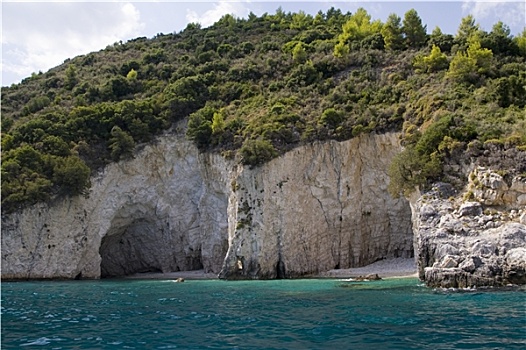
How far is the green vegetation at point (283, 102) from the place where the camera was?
3603 cm

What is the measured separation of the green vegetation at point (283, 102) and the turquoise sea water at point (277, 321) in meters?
13.1

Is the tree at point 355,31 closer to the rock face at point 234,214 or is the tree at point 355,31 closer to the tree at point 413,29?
the tree at point 413,29

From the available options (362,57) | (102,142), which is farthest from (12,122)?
(362,57)

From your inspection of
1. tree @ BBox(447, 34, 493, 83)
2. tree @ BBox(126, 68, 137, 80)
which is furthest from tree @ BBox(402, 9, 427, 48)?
tree @ BBox(126, 68, 137, 80)

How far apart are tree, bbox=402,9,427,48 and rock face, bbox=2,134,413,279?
1935cm

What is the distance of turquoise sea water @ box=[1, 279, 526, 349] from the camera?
40.1 feet

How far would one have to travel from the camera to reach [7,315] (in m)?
18.1

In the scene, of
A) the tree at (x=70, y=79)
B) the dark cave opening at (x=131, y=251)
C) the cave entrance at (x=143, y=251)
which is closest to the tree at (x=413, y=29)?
the cave entrance at (x=143, y=251)

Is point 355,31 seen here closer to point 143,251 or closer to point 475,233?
point 143,251

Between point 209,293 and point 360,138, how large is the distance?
20658 mm

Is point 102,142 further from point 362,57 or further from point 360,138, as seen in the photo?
point 362,57

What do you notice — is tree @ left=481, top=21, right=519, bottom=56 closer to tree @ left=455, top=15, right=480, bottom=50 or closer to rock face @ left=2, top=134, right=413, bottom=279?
tree @ left=455, top=15, right=480, bottom=50

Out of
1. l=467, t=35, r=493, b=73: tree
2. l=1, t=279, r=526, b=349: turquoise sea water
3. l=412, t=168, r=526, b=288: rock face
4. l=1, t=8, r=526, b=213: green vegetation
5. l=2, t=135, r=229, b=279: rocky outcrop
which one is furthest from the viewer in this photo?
l=467, t=35, r=493, b=73: tree

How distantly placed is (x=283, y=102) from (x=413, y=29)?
61.5 feet
